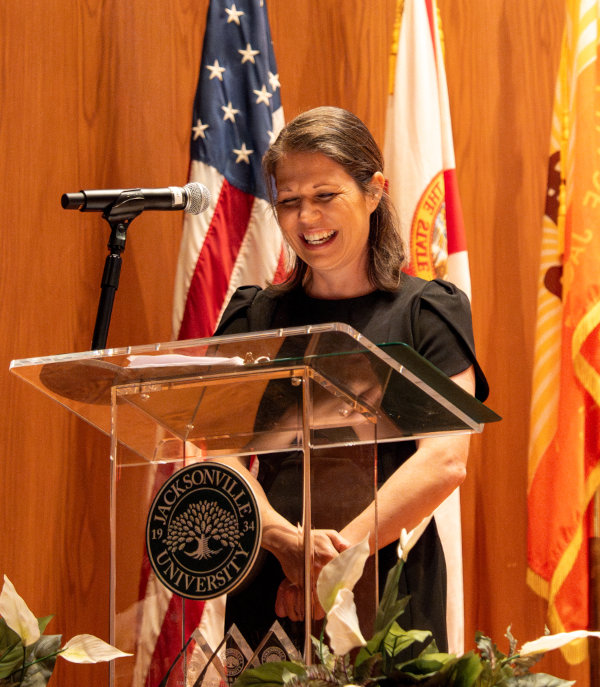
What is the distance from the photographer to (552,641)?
929mm

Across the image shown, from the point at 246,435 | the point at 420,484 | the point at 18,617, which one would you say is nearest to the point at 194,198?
the point at 420,484

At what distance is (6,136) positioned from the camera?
9.81ft

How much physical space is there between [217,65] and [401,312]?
156 cm

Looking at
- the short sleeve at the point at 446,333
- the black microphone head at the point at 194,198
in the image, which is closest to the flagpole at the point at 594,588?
the short sleeve at the point at 446,333

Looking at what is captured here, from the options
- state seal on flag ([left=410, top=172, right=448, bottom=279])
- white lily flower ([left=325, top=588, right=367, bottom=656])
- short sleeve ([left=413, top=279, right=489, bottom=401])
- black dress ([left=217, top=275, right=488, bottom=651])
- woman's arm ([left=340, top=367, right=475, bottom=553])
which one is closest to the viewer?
white lily flower ([left=325, top=588, right=367, bottom=656])

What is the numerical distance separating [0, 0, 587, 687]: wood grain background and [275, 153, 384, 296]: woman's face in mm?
1274

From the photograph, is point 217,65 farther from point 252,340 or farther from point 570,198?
point 252,340

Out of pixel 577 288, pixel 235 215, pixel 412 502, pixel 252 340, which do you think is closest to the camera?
pixel 252 340

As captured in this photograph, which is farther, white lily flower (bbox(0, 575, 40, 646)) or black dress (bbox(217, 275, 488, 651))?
black dress (bbox(217, 275, 488, 651))

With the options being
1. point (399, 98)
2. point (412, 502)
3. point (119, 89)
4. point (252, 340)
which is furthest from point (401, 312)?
point (119, 89)

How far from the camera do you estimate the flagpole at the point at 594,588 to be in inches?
109

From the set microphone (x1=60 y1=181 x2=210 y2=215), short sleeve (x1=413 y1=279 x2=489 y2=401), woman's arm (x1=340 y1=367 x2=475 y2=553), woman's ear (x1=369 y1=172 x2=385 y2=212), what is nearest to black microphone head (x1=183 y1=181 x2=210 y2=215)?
microphone (x1=60 y1=181 x2=210 y2=215)

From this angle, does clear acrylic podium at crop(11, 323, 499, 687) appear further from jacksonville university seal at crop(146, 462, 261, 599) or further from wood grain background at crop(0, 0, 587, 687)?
wood grain background at crop(0, 0, 587, 687)

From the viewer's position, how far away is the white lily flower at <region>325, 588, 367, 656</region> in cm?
91
